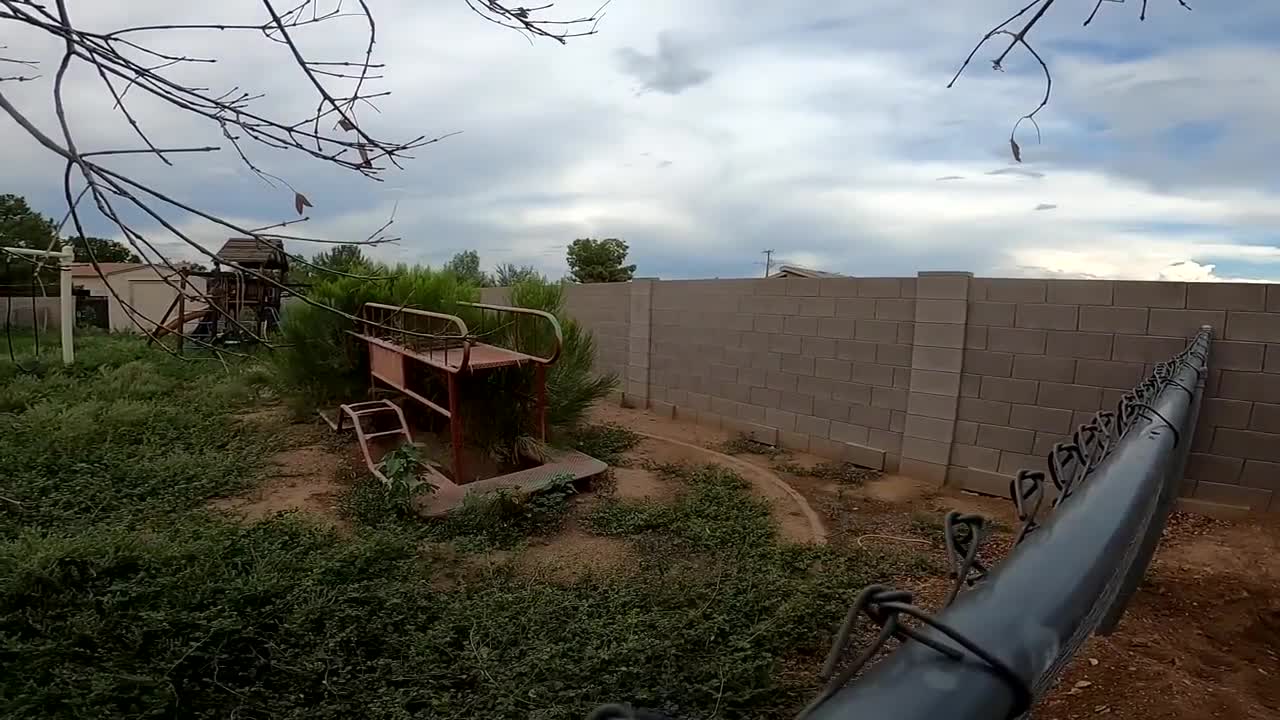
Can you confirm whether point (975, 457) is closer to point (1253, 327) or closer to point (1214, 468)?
point (1214, 468)

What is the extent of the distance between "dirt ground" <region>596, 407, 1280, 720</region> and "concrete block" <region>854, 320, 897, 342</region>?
1239 millimetres

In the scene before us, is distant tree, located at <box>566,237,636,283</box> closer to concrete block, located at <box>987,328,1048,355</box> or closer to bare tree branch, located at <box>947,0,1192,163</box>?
concrete block, located at <box>987,328,1048,355</box>

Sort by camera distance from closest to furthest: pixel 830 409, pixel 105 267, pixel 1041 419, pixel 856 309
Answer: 1. pixel 105 267
2. pixel 1041 419
3. pixel 856 309
4. pixel 830 409

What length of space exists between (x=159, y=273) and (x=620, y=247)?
21868mm

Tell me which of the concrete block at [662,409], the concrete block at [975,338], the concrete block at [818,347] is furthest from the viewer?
the concrete block at [662,409]

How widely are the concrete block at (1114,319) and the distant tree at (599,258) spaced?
18191 mm

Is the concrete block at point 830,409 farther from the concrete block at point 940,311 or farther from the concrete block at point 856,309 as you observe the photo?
the concrete block at point 940,311

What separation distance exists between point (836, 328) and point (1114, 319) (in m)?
2.13

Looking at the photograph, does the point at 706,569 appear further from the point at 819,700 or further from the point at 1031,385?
the point at 819,700

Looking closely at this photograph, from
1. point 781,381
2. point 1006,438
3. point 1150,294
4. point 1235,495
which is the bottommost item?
point 1235,495

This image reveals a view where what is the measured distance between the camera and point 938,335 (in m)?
5.27

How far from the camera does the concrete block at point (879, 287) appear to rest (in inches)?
219

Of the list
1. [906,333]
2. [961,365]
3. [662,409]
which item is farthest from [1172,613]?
[662,409]

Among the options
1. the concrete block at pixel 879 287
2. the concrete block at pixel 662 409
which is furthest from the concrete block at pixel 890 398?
the concrete block at pixel 662 409
